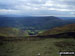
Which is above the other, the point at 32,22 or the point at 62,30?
the point at 32,22

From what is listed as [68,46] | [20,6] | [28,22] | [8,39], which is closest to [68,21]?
[68,46]

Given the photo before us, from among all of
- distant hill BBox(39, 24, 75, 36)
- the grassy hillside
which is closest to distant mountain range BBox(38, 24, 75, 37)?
distant hill BBox(39, 24, 75, 36)

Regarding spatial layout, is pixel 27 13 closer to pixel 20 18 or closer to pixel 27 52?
pixel 20 18

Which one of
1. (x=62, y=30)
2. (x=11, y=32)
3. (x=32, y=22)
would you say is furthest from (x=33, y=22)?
(x=62, y=30)

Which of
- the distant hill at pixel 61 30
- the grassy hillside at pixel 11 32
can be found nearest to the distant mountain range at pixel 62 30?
the distant hill at pixel 61 30

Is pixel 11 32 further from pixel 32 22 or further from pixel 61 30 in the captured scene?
pixel 61 30

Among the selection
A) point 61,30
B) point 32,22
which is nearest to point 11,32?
point 32,22

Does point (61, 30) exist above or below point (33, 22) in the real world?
below

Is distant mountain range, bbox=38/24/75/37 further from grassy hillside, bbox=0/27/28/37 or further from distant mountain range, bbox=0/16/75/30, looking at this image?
grassy hillside, bbox=0/27/28/37
